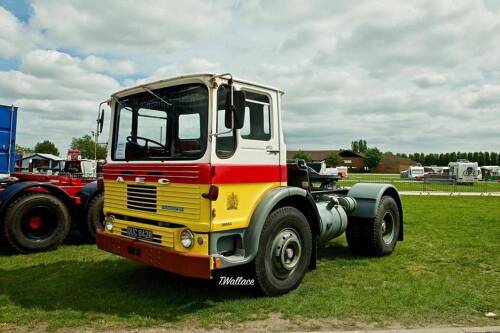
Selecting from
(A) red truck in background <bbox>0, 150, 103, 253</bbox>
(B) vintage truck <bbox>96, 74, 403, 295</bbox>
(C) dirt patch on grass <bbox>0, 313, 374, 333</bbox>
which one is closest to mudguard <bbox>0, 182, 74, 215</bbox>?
(A) red truck in background <bbox>0, 150, 103, 253</bbox>

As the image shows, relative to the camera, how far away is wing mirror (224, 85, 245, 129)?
14.5 ft

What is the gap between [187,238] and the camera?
182 inches

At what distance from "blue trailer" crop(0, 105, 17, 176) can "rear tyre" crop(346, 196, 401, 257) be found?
7.69 meters

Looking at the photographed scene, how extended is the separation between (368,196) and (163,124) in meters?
4.16

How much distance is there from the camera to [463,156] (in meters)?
123

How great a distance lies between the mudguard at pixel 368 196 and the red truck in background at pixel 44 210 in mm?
4948

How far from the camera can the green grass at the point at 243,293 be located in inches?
180

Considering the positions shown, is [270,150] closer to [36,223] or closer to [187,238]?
[187,238]

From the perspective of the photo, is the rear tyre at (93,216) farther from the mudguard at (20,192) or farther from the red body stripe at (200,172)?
the red body stripe at (200,172)

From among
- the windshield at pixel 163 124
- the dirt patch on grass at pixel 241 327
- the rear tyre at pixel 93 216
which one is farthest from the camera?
the rear tyre at pixel 93 216

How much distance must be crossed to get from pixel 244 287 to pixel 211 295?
0.47 meters

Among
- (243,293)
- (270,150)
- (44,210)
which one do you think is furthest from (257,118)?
(44,210)


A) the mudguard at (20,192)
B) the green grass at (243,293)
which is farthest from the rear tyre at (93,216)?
the green grass at (243,293)

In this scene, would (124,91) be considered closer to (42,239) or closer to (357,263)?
(42,239)
